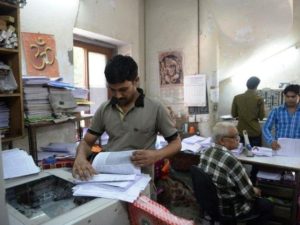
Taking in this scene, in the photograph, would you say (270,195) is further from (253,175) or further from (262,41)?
(262,41)

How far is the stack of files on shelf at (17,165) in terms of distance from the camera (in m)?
1.00

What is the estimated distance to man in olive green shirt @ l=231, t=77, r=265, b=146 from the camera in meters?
3.35

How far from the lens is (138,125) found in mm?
1344

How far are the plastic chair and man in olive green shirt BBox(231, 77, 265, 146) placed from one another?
1.70 metres

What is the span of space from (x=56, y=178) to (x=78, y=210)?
32 centimetres

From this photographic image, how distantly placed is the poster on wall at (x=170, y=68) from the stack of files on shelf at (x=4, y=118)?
2.49 m

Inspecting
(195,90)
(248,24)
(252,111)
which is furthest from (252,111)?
(248,24)

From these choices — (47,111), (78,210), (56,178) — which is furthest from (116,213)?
(47,111)

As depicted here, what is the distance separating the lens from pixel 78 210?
72 cm

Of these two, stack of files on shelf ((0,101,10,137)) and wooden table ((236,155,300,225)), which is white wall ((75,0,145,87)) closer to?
stack of files on shelf ((0,101,10,137))

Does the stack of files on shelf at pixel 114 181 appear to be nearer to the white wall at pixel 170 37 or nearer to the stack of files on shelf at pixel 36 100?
the stack of files on shelf at pixel 36 100

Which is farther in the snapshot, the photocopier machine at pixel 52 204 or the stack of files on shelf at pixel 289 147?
the stack of files on shelf at pixel 289 147

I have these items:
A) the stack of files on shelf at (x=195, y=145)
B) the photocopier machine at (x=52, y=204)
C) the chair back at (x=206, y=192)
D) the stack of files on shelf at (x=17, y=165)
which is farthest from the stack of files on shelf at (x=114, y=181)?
the stack of files on shelf at (x=195, y=145)

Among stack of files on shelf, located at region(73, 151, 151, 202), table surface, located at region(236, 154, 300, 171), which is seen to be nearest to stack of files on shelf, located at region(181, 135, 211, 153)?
table surface, located at region(236, 154, 300, 171)
